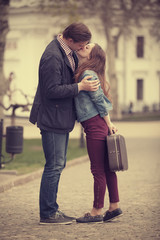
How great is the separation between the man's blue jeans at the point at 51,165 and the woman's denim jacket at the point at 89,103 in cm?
26

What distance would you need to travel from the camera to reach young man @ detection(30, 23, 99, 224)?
6156mm

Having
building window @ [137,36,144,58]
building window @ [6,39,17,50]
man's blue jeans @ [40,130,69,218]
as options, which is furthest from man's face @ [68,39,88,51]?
building window @ [137,36,144,58]

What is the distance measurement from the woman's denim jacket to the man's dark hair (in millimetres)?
363

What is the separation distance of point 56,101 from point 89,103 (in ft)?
1.14

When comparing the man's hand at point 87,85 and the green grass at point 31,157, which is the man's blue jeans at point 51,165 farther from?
the green grass at point 31,157

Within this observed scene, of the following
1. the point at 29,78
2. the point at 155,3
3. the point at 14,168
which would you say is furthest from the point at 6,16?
the point at 29,78

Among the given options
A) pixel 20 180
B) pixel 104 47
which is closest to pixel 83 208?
pixel 20 180

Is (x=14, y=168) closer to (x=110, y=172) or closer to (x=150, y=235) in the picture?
(x=110, y=172)

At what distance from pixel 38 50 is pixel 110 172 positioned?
38.4 meters

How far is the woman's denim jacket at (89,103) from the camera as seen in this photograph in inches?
251

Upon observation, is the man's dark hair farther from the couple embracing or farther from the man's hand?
the man's hand

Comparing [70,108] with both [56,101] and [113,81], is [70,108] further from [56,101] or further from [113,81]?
[113,81]

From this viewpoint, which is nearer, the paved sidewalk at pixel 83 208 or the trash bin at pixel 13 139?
the paved sidewalk at pixel 83 208

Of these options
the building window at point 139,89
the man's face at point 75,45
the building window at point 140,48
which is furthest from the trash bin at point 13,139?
the building window at point 139,89
